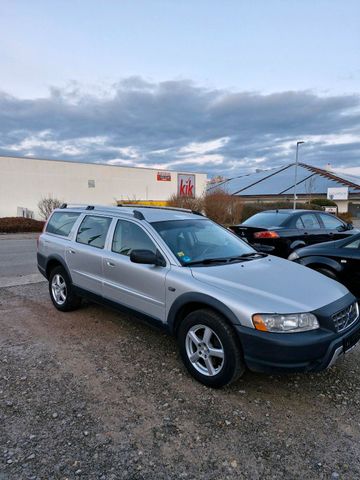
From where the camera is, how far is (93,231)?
4988 millimetres

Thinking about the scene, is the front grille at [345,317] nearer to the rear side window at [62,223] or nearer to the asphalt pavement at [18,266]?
the rear side window at [62,223]

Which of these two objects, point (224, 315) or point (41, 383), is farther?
point (41, 383)

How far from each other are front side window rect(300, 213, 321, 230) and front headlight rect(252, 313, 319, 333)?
20.9ft

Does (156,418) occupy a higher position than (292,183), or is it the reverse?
(292,183)

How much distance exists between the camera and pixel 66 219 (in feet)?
18.6

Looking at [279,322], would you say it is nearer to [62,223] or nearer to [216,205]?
[62,223]

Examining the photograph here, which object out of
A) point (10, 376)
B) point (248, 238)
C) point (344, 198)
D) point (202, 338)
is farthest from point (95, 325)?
point (344, 198)

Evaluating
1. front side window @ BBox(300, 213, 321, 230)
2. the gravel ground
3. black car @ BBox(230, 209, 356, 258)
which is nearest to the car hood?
the gravel ground

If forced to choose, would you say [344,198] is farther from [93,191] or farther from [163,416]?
[163,416]

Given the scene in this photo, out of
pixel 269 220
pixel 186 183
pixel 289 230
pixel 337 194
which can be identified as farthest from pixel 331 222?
pixel 337 194

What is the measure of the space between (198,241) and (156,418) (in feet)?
6.73

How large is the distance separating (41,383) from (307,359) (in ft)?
8.03

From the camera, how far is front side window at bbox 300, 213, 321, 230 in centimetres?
896

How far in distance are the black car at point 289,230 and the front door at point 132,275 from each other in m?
4.38
